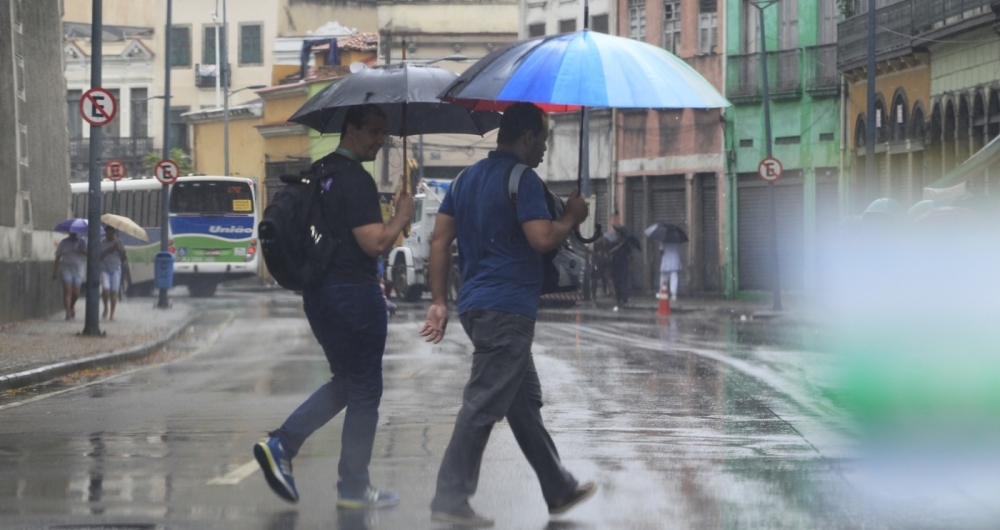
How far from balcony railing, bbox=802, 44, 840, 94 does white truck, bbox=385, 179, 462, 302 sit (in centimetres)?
1020

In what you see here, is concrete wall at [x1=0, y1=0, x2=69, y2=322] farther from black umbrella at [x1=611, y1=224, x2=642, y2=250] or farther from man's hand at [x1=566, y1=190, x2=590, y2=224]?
man's hand at [x1=566, y1=190, x2=590, y2=224]

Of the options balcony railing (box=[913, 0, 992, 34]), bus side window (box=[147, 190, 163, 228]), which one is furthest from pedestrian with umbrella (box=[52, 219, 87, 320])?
bus side window (box=[147, 190, 163, 228])

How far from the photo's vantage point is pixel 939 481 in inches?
335

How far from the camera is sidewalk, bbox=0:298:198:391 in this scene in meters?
17.1

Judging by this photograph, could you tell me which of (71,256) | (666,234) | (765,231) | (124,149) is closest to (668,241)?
(666,234)

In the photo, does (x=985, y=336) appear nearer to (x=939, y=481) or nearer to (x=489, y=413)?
(x=939, y=481)

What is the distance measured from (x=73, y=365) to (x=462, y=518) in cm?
1164

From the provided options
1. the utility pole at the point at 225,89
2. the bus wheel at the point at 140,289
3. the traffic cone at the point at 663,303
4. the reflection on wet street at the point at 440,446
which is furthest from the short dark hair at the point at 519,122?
the utility pole at the point at 225,89

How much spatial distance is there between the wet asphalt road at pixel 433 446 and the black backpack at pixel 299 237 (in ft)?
3.66

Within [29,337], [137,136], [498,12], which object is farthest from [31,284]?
[137,136]

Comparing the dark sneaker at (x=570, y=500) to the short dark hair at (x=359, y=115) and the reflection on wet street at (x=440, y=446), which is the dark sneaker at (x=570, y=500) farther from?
the short dark hair at (x=359, y=115)

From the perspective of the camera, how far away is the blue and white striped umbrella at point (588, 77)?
7.27 metres

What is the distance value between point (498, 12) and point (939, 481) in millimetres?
52015

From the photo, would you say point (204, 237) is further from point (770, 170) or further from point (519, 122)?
point (519, 122)
